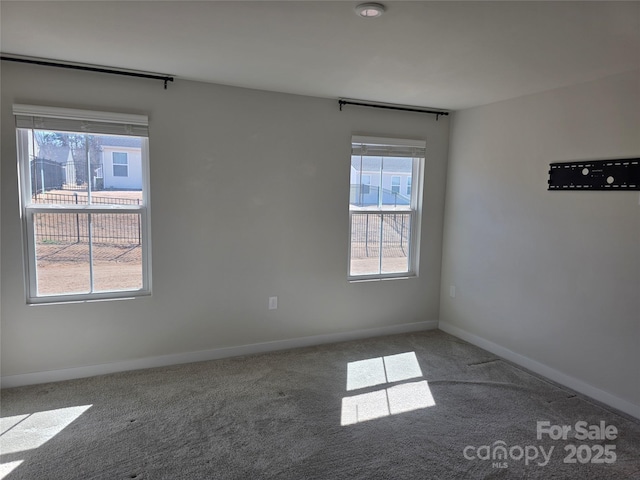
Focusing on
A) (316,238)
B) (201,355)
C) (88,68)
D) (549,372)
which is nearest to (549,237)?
(549,372)

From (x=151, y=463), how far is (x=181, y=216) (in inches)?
71.3

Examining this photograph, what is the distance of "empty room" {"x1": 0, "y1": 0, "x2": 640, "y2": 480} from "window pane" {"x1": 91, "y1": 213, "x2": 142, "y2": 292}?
0.02 m

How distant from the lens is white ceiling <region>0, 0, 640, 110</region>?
76.5 inches

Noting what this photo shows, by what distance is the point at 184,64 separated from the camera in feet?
9.35

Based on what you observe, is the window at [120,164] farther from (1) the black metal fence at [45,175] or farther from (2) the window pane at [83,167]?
(1) the black metal fence at [45,175]

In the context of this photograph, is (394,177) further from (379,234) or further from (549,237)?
(549,237)

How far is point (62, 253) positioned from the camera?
3121 mm

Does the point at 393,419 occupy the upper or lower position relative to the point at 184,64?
lower

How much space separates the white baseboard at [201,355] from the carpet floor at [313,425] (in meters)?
0.08

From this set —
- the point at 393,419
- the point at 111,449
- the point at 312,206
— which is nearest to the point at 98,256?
the point at 111,449

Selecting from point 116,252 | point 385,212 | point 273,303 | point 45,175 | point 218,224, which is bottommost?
point 273,303

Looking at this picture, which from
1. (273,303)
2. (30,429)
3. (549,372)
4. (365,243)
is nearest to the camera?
(30,429)

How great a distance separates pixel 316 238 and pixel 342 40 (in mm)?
1931

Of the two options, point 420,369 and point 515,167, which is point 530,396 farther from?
point 515,167
